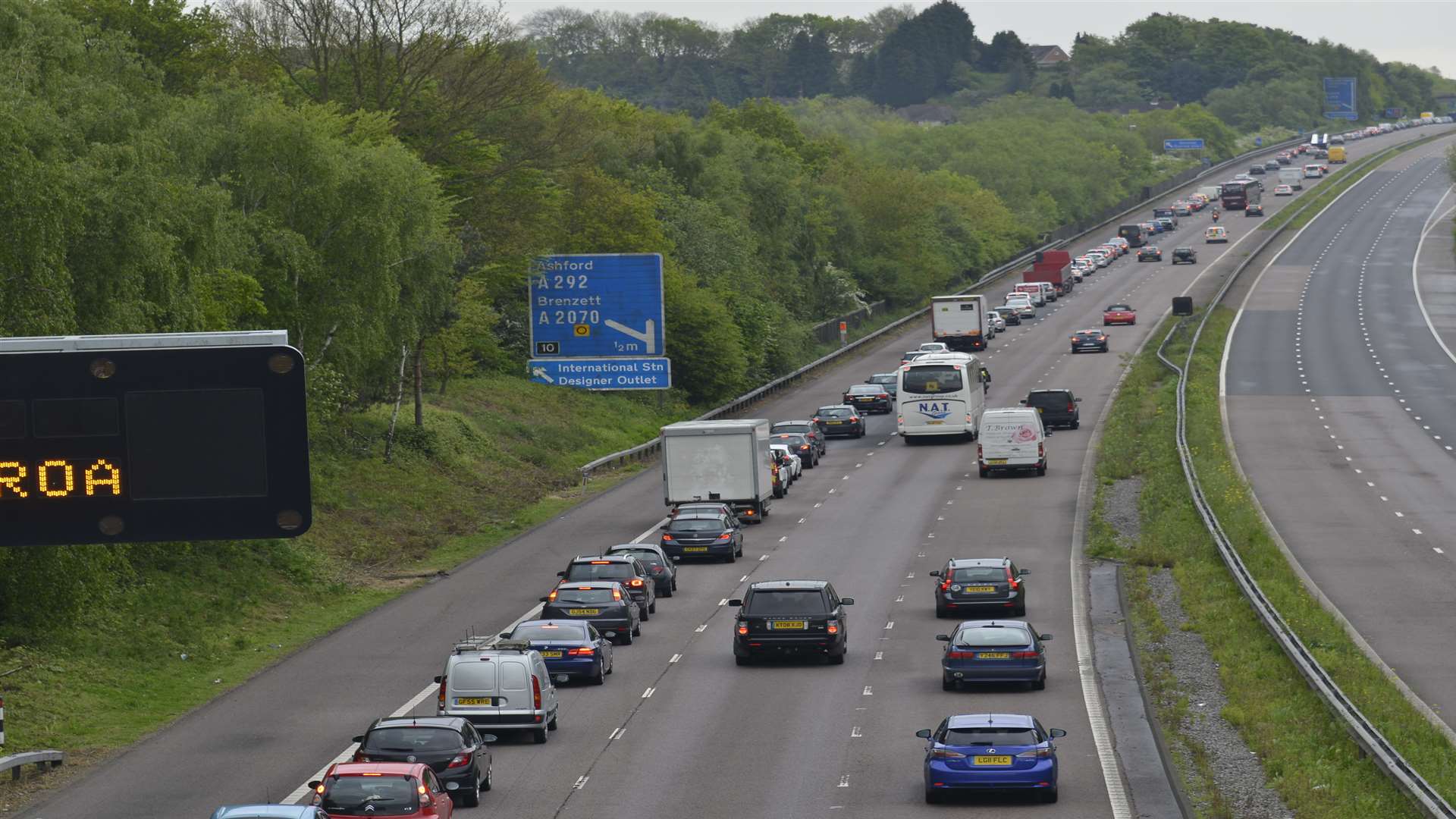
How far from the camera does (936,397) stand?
72.2 meters

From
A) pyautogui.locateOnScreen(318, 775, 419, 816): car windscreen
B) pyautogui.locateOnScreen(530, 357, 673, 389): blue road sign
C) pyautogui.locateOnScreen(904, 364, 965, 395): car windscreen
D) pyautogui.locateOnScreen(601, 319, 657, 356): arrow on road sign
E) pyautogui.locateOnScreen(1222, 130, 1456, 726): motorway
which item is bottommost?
pyautogui.locateOnScreen(1222, 130, 1456, 726): motorway

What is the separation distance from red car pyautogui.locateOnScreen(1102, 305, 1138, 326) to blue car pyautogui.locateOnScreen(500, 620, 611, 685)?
81.8 m

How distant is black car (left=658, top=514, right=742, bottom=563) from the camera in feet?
163

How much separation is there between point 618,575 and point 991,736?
17648 millimetres

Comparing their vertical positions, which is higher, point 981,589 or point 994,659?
point 994,659

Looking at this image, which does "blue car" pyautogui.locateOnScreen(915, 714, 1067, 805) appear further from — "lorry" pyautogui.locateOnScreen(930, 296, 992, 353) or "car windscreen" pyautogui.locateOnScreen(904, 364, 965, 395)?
"lorry" pyautogui.locateOnScreen(930, 296, 992, 353)

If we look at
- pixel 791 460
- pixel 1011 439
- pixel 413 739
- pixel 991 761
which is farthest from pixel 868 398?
pixel 413 739

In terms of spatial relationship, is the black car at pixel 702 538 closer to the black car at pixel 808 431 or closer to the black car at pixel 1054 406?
the black car at pixel 808 431

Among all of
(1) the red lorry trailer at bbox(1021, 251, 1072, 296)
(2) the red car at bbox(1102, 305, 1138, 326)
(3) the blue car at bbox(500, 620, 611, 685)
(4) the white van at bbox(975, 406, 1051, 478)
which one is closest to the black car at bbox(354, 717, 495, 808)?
(3) the blue car at bbox(500, 620, 611, 685)

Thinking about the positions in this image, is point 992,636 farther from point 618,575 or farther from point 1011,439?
point 1011,439

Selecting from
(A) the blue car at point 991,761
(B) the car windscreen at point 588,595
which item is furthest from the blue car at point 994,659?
(B) the car windscreen at point 588,595

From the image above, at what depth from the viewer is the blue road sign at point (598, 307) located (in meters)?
63.8

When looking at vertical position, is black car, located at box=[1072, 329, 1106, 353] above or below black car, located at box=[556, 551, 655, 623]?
above

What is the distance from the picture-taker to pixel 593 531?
54.8 metres
